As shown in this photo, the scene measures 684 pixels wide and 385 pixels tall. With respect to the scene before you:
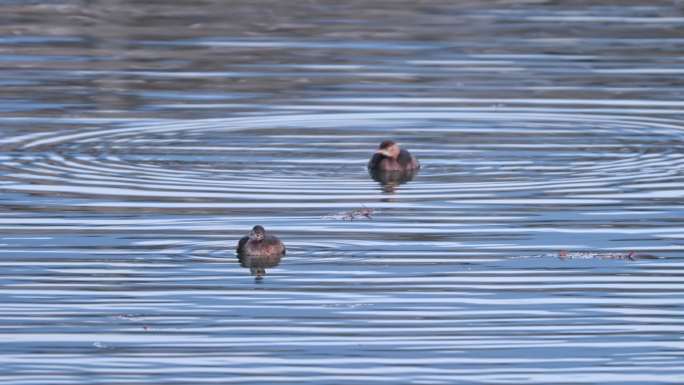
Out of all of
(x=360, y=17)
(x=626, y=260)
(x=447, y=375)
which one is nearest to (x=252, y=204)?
(x=626, y=260)

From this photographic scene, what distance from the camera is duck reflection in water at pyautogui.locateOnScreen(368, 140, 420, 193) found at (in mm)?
19250

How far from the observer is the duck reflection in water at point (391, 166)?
1925 centimetres

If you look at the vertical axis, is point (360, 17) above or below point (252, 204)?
above

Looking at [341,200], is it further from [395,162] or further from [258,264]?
[258,264]

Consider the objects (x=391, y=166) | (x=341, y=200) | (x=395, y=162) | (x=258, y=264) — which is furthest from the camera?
(x=395, y=162)

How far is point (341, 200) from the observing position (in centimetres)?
1819

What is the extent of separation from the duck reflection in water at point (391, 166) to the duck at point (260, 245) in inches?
145

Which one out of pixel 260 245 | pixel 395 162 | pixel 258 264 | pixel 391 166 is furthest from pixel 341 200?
pixel 258 264

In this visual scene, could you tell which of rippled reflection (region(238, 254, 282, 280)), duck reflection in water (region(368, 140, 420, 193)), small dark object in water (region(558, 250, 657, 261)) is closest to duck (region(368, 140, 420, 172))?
duck reflection in water (region(368, 140, 420, 193))

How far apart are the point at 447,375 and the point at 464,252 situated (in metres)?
3.55

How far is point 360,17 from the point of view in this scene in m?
32.9

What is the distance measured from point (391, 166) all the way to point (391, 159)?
0.75 feet

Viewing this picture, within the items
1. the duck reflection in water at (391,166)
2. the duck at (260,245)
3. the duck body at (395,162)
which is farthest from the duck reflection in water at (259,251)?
the duck body at (395,162)

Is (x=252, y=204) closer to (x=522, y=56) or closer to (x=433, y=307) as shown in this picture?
(x=433, y=307)
